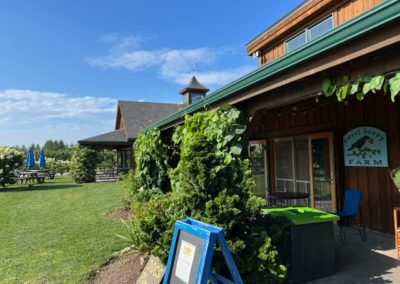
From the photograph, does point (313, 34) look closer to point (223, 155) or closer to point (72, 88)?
point (223, 155)

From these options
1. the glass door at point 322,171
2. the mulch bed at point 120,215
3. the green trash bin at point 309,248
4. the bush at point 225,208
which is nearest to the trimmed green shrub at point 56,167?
the mulch bed at point 120,215

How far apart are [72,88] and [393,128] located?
2233 cm

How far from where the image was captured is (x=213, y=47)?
15.1m

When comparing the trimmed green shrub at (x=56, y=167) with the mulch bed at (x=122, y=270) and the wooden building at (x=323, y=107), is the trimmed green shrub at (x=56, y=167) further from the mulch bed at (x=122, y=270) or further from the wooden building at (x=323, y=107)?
the mulch bed at (x=122, y=270)

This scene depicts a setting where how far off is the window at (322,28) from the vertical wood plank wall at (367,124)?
5.75 ft

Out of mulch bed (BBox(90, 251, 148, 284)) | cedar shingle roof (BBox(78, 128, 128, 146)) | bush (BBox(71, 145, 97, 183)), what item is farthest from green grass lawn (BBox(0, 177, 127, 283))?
cedar shingle roof (BBox(78, 128, 128, 146))

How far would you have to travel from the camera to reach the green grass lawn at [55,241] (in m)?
4.40

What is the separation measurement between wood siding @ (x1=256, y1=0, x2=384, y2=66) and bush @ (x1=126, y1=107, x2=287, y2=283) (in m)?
4.02

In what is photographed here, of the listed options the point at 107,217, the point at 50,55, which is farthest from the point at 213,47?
the point at 107,217

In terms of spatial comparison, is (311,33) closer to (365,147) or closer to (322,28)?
(322,28)

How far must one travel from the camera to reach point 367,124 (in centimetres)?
580

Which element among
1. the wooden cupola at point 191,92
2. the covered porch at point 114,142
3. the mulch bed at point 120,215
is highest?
the wooden cupola at point 191,92

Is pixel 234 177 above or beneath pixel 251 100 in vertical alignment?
beneath

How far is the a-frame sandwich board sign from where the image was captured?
230 cm
